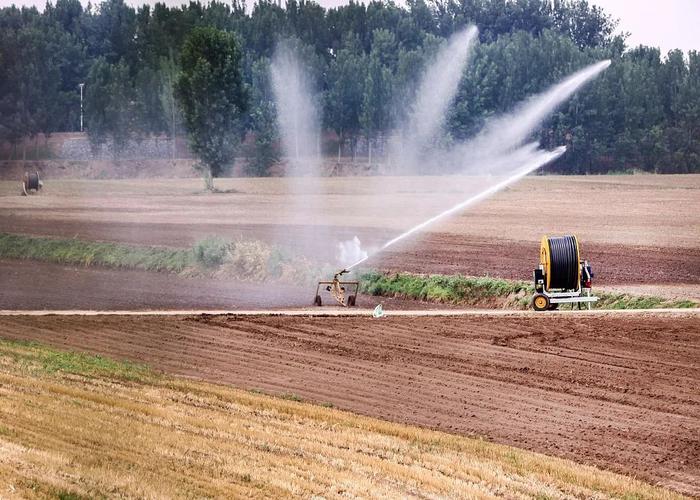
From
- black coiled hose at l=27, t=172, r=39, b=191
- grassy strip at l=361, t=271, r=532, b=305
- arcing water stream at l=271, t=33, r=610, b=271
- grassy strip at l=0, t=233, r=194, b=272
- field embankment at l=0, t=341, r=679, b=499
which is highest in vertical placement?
arcing water stream at l=271, t=33, r=610, b=271

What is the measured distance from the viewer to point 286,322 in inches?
1312

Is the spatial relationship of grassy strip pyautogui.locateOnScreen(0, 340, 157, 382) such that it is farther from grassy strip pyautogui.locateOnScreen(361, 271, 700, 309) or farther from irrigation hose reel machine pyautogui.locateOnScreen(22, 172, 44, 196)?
irrigation hose reel machine pyautogui.locateOnScreen(22, 172, 44, 196)

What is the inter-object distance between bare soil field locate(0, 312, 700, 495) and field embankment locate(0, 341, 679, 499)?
4.31 ft

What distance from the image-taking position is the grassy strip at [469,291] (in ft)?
116

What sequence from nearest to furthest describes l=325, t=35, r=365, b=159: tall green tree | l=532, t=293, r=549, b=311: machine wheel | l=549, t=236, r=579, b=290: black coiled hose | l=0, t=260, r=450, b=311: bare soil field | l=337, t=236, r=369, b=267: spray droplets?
l=549, t=236, r=579, b=290: black coiled hose
l=532, t=293, r=549, b=311: machine wheel
l=0, t=260, r=450, b=311: bare soil field
l=337, t=236, r=369, b=267: spray droplets
l=325, t=35, r=365, b=159: tall green tree

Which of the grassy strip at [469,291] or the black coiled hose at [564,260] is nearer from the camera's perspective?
the black coiled hose at [564,260]

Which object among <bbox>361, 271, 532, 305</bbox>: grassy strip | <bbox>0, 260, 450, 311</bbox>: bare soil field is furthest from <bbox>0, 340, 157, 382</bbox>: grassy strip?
<bbox>361, 271, 532, 305</bbox>: grassy strip

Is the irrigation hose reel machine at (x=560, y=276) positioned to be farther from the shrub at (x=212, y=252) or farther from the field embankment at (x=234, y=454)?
the shrub at (x=212, y=252)

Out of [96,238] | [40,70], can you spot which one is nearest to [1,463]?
[96,238]

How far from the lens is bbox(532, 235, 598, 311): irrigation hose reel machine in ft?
109

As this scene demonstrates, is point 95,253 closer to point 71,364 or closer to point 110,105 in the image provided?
point 71,364

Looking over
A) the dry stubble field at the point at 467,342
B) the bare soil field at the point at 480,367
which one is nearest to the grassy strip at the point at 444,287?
the dry stubble field at the point at 467,342

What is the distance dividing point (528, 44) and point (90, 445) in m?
90.1

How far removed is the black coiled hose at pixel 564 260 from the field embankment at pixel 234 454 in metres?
12.6
